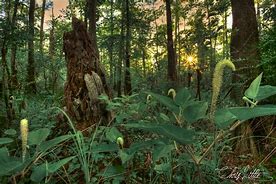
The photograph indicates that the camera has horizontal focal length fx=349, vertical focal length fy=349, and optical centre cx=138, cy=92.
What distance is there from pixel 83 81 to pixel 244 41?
2583mm

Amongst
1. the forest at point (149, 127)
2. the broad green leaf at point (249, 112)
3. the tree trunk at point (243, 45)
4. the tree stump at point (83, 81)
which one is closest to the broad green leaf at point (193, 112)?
the forest at point (149, 127)

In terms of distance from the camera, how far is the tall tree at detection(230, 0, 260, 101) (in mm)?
4555

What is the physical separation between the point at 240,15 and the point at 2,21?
8536 millimetres

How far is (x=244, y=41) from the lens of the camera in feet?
17.8

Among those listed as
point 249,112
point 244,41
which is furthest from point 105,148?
point 244,41

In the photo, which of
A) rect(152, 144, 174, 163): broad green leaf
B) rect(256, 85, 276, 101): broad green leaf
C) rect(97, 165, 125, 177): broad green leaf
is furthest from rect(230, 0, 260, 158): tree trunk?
rect(152, 144, 174, 163): broad green leaf

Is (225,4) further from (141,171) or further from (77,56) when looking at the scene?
(141,171)

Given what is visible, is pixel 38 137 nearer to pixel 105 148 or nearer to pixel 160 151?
pixel 105 148

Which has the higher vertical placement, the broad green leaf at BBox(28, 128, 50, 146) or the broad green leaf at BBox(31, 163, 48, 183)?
the broad green leaf at BBox(28, 128, 50, 146)

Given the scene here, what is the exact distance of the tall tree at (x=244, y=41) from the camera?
4555 mm

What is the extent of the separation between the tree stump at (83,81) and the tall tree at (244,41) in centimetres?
182

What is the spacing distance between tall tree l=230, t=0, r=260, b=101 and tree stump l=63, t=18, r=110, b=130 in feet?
5.96

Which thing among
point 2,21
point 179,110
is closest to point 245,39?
point 179,110

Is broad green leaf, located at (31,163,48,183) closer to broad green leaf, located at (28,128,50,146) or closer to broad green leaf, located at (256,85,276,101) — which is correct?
broad green leaf, located at (28,128,50,146)
